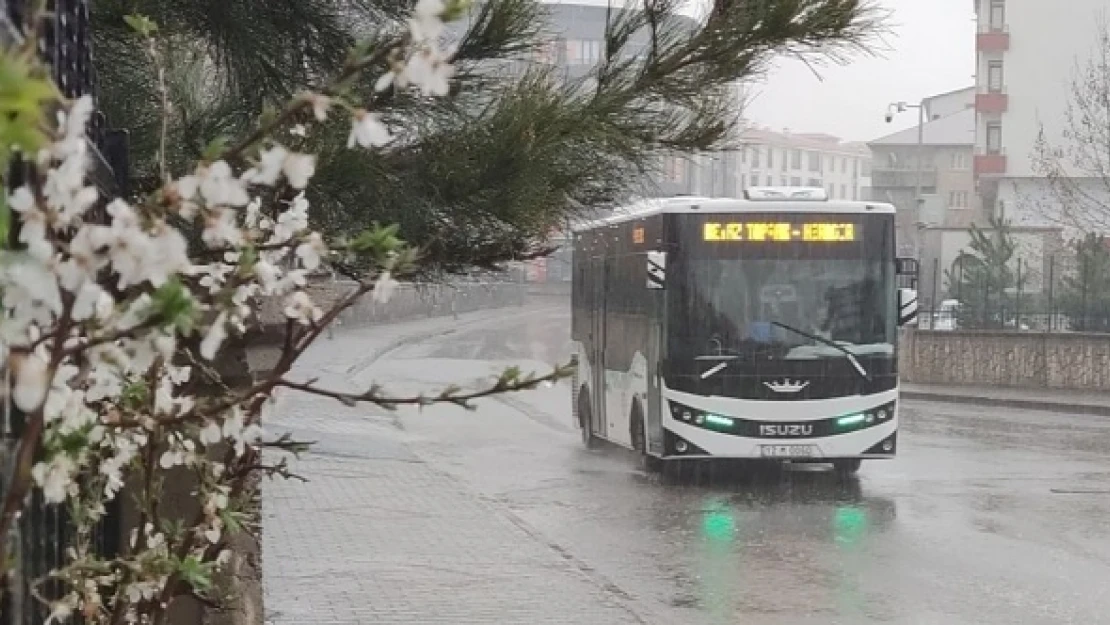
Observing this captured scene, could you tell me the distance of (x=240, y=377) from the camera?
6539 millimetres

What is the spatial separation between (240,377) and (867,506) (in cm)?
1142

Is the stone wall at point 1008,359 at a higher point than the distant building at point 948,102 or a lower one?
lower

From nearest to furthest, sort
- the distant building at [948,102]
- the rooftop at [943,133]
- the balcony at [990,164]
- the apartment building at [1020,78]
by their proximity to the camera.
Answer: the apartment building at [1020,78], the balcony at [990,164], the rooftop at [943,133], the distant building at [948,102]

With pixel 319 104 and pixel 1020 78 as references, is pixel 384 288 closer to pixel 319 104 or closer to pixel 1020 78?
pixel 319 104

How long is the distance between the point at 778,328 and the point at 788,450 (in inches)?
50.9

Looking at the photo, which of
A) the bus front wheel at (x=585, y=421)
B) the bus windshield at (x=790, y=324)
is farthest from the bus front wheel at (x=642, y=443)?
the bus front wheel at (x=585, y=421)

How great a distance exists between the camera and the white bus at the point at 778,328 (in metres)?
18.5

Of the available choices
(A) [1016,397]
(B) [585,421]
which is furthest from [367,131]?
(A) [1016,397]

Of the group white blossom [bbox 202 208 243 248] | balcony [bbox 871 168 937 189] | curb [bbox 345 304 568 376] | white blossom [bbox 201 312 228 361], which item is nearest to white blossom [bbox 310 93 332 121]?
white blossom [bbox 202 208 243 248]

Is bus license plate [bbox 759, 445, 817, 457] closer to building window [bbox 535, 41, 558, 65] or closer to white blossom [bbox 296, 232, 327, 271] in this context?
building window [bbox 535, 41, 558, 65]

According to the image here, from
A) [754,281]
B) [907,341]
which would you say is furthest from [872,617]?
[907,341]

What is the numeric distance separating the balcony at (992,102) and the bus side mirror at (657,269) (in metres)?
58.7

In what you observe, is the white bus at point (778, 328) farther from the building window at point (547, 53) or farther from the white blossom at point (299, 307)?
the white blossom at point (299, 307)

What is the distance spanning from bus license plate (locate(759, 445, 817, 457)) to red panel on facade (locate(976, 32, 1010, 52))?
191 feet
